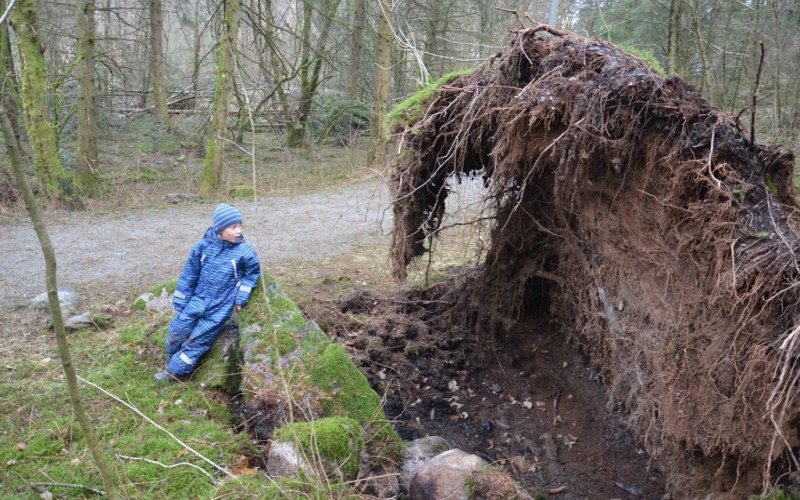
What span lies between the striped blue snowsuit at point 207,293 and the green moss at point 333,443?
1470mm

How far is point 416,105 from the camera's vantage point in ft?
18.0

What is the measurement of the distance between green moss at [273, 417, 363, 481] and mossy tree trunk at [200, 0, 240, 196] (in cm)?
911

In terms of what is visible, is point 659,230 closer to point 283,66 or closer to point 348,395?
point 348,395

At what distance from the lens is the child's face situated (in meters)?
4.59

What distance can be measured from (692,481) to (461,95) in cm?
345

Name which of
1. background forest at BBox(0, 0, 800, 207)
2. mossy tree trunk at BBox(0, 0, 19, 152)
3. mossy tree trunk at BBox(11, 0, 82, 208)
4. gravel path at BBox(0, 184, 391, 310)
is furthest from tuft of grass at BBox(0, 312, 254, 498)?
mossy tree trunk at BBox(11, 0, 82, 208)

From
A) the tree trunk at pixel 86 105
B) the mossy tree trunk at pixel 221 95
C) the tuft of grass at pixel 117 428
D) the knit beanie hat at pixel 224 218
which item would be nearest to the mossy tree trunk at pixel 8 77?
the tree trunk at pixel 86 105

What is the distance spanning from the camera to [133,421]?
4168mm

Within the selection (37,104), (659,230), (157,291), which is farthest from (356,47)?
(659,230)

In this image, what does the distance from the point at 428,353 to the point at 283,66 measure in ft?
38.6

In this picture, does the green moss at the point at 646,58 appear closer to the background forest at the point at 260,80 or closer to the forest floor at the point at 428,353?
the forest floor at the point at 428,353

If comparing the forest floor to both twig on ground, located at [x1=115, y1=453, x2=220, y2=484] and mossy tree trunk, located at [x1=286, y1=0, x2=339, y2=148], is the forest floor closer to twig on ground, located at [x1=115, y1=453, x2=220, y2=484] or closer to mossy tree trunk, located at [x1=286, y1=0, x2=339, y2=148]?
twig on ground, located at [x1=115, y1=453, x2=220, y2=484]

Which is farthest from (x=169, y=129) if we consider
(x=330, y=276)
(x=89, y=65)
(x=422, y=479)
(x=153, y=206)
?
(x=422, y=479)

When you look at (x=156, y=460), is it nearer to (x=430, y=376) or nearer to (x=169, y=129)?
(x=430, y=376)
